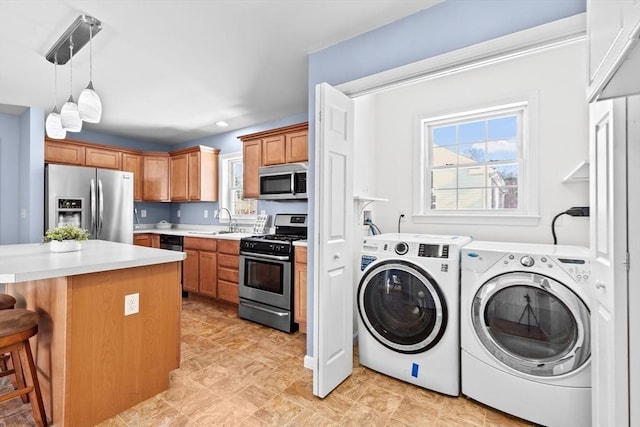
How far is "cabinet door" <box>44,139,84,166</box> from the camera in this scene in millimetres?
4039

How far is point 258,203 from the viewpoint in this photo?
4449 millimetres

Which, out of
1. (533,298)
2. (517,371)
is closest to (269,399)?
(517,371)

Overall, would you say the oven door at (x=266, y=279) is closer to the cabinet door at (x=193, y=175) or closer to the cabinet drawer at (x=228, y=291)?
the cabinet drawer at (x=228, y=291)

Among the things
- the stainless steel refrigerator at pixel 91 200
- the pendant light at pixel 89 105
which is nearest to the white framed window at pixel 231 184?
the stainless steel refrigerator at pixel 91 200

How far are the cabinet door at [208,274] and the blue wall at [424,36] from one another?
1945 millimetres

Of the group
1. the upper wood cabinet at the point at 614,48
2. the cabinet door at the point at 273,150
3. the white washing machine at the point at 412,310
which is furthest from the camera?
the cabinet door at the point at 273,150

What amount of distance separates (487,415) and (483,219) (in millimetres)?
1517

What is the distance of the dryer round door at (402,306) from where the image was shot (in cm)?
207

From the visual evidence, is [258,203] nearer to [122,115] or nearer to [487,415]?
[122,115]

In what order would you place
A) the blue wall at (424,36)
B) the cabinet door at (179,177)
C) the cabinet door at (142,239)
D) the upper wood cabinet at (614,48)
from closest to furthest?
the upper wood cabinet at (614,48) < the blue wall at (424,36) < the cabinet door at (142,239) < the cabinet door at (179,177)

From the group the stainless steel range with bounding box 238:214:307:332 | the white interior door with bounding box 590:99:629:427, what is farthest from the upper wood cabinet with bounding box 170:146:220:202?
the white interior door with bounding box 590:99:629:427

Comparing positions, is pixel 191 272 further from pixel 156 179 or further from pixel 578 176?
pixel 578 176

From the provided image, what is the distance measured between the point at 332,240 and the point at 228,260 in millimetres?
2159

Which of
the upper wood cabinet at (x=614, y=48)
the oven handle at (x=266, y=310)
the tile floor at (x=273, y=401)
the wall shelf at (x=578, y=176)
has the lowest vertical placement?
the tile floor at (x=273, y=401)
